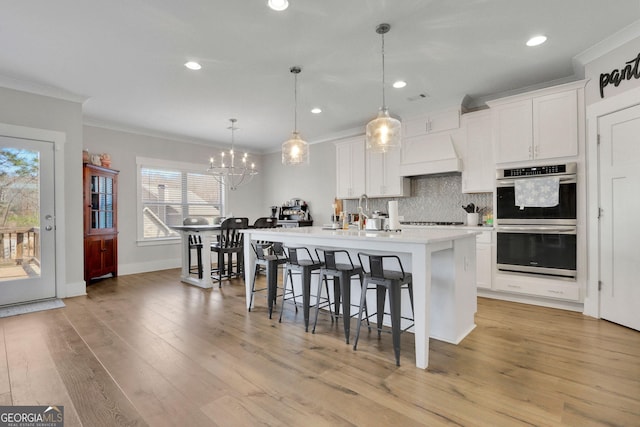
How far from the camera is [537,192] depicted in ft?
11.9

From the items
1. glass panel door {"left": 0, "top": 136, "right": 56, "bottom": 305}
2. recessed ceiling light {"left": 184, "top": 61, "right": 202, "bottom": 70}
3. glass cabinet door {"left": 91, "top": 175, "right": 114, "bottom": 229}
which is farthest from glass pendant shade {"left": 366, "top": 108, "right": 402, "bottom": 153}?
glass cabinet door {"left": 91, "top": 175, "right": 114, "bottom": 229}

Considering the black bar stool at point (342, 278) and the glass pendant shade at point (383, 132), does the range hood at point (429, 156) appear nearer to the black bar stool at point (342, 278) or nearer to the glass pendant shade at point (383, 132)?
the glass pendant shade at point (383, 132)

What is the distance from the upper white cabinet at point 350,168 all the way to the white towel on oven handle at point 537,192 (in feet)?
8.00

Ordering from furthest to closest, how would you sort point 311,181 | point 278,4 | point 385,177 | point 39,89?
point 311,181, point 385,177, point 39,89, point 278,4

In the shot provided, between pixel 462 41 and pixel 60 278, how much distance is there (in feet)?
18.0

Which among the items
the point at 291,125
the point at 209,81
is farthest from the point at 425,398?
the point at 291,125

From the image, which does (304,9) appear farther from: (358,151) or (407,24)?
(358,151)

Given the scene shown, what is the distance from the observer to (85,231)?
4.71 metres

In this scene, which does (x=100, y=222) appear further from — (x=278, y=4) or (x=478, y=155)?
(x=478, y=155)

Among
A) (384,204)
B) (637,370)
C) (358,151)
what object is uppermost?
(358,151)

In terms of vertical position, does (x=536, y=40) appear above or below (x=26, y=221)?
above

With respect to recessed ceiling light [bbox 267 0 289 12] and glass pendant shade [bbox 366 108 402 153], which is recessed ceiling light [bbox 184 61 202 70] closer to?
recessed ceiling light [bbox 267 0 289 12]

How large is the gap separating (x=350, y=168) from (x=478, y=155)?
7.17 ft

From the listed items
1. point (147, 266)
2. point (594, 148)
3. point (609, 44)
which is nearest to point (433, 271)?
point (594, 148)
